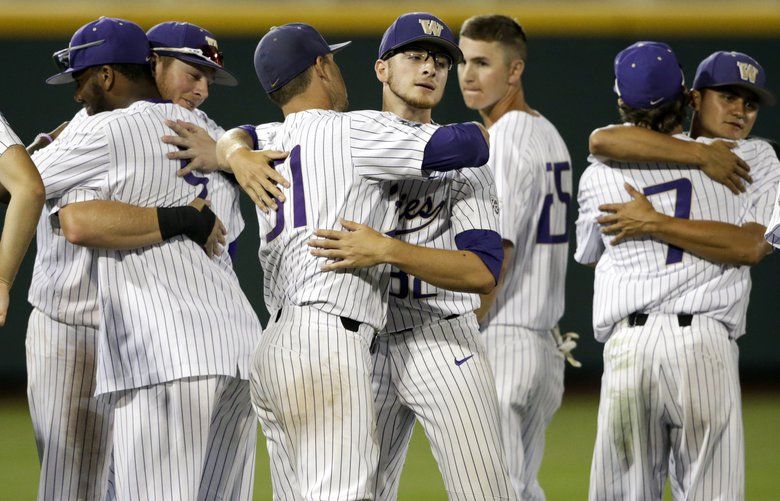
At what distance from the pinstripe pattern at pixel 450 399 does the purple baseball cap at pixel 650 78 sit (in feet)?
3.90

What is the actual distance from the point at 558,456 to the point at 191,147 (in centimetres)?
439

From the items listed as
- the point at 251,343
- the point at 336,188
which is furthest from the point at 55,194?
the point at 336,188

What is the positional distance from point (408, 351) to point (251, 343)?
0.59 m

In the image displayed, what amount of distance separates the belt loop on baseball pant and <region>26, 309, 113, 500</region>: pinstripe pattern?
193cm

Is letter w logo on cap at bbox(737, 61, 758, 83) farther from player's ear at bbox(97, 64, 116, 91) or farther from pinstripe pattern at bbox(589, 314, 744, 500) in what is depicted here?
player's ear at bbox(97, 64, 116, 91)

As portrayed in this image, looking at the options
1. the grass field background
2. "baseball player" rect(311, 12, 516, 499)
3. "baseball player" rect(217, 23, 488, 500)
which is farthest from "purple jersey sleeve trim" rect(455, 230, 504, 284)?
the grass field background

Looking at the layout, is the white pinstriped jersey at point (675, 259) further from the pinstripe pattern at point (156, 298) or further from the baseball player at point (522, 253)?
the pinstripe pattern at point (156, 298)

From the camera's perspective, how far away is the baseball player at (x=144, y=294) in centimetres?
345

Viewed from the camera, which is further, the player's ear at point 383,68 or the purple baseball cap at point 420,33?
the player's ear at point 383,68

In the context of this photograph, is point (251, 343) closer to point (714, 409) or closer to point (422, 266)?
point (422, 266)

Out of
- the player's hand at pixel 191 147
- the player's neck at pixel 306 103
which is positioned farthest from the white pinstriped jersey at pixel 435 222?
the player's hand at pixel 191 147

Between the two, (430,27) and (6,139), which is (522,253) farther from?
(6,139)

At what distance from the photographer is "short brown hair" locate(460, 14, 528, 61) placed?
17.2 feet

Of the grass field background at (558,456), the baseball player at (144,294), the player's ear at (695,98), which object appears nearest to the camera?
the baseball player at (144,294)
